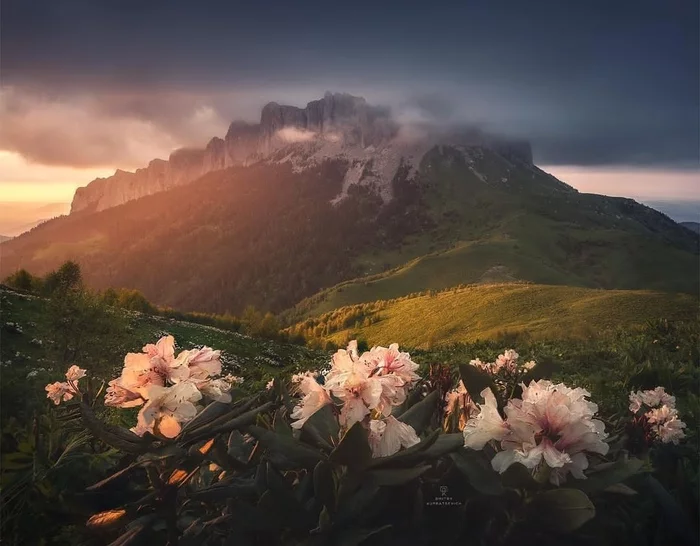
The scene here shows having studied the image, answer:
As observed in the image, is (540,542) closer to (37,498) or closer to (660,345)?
(37,498)

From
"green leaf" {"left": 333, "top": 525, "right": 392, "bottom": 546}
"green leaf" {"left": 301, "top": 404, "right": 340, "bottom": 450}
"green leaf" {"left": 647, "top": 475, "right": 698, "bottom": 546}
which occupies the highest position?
"green leaf" {"left": 301, "top": 404, "right": 340, "bottom": 450}

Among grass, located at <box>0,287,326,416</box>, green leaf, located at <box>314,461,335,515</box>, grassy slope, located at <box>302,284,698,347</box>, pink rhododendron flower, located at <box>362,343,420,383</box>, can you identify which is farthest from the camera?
grassy slope, located at <box>302,284,698,347</box>

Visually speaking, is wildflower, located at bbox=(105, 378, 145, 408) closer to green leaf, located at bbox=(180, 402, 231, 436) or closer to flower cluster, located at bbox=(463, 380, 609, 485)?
green leaf, located at bbox=(180, 402, 231, 436)

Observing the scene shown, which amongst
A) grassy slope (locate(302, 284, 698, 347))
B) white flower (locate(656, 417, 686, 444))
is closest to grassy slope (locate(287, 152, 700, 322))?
grassy slope (locate(302, 284, 698, 347))

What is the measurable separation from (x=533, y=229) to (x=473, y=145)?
75.7 metres

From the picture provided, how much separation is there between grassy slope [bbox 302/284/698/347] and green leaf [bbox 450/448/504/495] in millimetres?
11910

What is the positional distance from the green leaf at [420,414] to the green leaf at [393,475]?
0.33 metres

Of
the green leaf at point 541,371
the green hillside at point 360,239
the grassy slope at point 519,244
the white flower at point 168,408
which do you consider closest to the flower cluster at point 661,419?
the green leaf at point 541,371

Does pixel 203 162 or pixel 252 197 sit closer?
pixel 252 197

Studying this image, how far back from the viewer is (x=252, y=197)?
513 feet

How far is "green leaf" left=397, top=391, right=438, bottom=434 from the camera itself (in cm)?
158

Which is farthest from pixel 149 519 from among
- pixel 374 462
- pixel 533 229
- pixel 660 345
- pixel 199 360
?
pixel 533 229

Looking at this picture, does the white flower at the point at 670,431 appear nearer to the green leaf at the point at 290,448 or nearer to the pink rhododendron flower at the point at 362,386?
the pink rhododendron flower at the point at 362,386

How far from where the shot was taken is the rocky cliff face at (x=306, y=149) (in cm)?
15112
